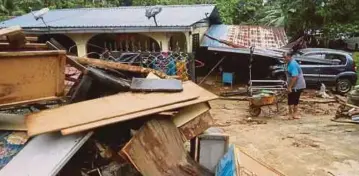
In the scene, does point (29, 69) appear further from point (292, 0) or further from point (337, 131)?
point (292, 0)

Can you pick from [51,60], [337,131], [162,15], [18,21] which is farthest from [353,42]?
[51,60]

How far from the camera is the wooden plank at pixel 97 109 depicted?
468cm

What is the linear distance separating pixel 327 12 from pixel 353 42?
4904 millimetres

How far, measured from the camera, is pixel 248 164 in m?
4.80

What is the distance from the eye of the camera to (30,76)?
194 inches

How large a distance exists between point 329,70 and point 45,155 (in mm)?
12768

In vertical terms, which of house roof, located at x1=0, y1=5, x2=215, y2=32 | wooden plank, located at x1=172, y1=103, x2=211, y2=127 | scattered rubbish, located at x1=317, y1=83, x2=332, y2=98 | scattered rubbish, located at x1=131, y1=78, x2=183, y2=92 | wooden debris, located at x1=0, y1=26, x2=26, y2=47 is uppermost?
house roof, located at x1=0, y1=5, x2=215, y2=32

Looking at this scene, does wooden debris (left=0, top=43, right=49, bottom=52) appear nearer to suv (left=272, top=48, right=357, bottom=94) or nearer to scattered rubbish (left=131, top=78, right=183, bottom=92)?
scattered rubbish (left=131, top=78, right=183, bottom=92)

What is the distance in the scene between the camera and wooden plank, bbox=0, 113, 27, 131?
16.4 feet

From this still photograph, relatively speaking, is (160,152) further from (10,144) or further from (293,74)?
(293,74)

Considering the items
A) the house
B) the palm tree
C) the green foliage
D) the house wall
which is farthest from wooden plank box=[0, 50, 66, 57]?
the palm tree

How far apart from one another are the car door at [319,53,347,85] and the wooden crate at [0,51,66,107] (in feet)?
39.1

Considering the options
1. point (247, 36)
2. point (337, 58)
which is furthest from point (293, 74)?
point (247, 36)

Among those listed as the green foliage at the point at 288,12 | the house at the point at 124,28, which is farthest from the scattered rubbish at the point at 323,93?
the green foliage at the point at 288,12
